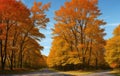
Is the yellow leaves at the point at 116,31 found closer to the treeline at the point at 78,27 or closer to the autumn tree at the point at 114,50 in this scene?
the autumn tree at the point at 114,50

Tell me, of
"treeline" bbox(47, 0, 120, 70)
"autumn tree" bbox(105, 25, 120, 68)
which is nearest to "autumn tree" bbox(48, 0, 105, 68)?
"treeline" bbox(47, 0, 120, 70)

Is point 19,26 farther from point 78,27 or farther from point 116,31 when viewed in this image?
point 116,31

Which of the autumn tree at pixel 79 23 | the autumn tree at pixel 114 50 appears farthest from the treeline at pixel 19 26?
the autumn tree at pixel 114 50

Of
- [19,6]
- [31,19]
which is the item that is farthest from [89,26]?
[19,6]

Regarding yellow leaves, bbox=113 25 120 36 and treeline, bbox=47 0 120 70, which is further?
yellow leaves, bbox=113 25 120 36

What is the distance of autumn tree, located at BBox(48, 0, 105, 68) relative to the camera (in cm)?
5116

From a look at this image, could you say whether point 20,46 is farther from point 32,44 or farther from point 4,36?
point 4,36

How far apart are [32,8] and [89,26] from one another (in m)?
11.2

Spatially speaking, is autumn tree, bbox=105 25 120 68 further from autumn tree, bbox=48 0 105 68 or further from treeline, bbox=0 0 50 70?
treeline, bbox=0 0 50 70

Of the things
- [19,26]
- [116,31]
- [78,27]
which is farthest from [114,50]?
[19,26]

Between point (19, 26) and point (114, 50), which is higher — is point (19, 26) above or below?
above

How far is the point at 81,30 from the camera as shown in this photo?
52.5m

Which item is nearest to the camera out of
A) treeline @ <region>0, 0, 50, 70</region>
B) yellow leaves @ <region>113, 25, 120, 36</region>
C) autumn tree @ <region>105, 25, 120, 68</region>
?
treeline @ <region>0, 0, 50, 70</region>

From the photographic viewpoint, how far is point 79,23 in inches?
2052
